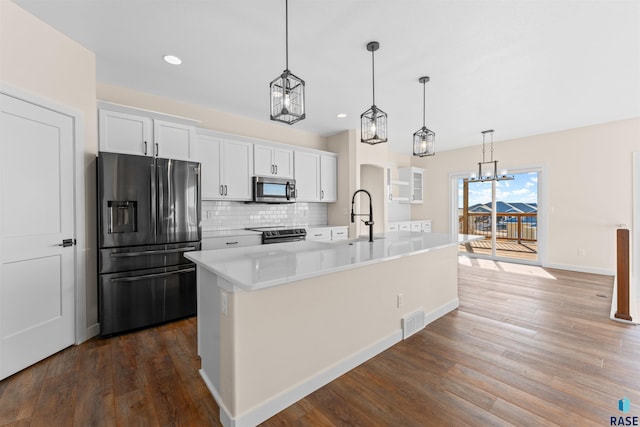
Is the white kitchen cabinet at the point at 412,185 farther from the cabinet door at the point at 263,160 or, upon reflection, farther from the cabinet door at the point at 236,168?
the cabinet door at the point at 236,168

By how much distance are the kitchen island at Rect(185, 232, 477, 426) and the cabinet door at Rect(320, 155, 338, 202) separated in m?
2.73

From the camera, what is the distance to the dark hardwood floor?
1.59 metres

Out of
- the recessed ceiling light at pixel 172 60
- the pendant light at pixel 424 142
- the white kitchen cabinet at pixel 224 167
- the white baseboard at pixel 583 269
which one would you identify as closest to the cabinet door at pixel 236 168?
the white kitchen cabinet at pixel 224 167

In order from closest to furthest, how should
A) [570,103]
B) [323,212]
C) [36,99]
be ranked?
[36,99] < [570,103] < [323,212]

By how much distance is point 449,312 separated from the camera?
3148mm

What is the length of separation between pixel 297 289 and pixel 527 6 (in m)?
2.65

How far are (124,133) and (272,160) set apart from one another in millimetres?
2031

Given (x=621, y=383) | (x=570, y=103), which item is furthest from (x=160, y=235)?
(x=570, y=103)

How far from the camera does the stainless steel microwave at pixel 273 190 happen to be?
421cm

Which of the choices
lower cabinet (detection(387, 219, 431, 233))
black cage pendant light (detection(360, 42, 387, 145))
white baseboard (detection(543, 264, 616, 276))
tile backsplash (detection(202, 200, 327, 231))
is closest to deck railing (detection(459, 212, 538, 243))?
lower cabinet (detection(387, 219, 431, 233))

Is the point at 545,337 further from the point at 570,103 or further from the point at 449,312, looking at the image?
the point at 570,103

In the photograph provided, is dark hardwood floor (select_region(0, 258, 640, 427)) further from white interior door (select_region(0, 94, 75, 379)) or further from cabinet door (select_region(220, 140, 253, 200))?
cabinet door (select_region(220, 140, 253, 200))

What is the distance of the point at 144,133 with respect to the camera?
10.0ft

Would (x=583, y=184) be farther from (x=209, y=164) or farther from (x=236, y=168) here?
(x=209, y=164)
